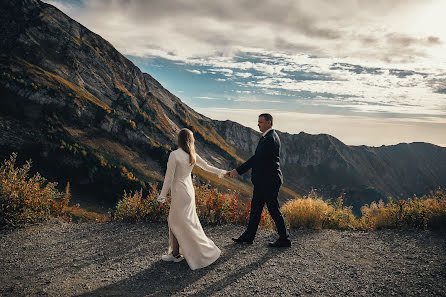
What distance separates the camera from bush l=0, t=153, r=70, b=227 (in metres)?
6.70

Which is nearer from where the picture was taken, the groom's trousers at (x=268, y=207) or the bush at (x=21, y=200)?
the groom's trousers at (x=268, y=207)

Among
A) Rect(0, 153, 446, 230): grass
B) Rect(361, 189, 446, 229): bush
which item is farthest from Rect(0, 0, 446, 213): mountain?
Rect(0, 153, 446, 230): grass

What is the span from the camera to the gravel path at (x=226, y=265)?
418 centimetres

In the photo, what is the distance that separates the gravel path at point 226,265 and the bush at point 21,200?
0.40 m

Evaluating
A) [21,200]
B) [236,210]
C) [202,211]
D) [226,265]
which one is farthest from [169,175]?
[21,200]

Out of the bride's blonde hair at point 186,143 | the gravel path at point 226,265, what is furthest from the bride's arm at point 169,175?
the gravel path at point 226,265

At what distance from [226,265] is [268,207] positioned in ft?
5.33

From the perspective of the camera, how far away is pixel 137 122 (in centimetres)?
10900

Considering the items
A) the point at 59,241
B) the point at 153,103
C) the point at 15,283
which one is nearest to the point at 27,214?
the point at 59,241

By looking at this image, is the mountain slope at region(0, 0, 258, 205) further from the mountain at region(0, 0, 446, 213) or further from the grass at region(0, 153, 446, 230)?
the grass at region(0, 153, 446, 230)

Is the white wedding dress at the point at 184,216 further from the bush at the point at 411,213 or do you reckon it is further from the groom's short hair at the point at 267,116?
the bush at the point at 411,213

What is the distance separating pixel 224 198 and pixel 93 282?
437 cm

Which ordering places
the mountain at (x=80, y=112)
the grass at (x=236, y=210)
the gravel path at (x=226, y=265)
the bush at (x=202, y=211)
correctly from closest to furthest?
the gravel path at (x=226, y=265), the grass at (x=236, y=210), the bush at (x=202, y=211), the mountain at (x=80, y=112)

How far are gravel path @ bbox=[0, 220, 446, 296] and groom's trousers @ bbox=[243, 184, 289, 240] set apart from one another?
1.22ft
